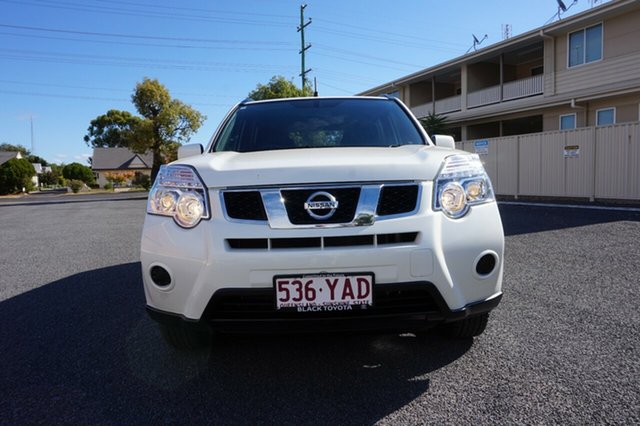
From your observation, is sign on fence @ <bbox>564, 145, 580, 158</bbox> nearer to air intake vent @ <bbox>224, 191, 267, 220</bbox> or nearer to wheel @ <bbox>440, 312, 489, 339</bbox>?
wheel @ <bbox>440, 312, 489, 339</bbox>

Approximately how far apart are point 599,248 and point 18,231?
10803mm

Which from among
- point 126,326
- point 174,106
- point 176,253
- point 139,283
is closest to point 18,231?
point 139,283

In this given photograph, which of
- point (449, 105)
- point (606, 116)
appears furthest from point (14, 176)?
point (606, 116)

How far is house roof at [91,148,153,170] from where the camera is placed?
6519 centimetres

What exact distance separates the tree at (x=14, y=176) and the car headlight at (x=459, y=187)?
46174 millimetres

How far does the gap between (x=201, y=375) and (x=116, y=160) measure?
70648 mm

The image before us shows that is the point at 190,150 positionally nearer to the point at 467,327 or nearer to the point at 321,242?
the point at 321,242

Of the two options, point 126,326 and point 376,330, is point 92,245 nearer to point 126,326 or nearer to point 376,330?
point 126,326

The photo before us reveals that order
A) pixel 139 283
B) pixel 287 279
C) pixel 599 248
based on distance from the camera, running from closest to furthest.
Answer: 1. pixel 287 279
2. pixel 139 283
3. pixel 599 248

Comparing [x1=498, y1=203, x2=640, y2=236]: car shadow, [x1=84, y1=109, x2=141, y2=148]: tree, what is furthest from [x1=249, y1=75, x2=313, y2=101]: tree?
[x1=84, y1=109, x2=141, y2=148]: tree

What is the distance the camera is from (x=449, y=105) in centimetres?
2262

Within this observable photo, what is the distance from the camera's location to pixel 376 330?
2068 millimetres

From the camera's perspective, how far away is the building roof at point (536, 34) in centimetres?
1442

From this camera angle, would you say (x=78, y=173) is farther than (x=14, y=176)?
Yes
